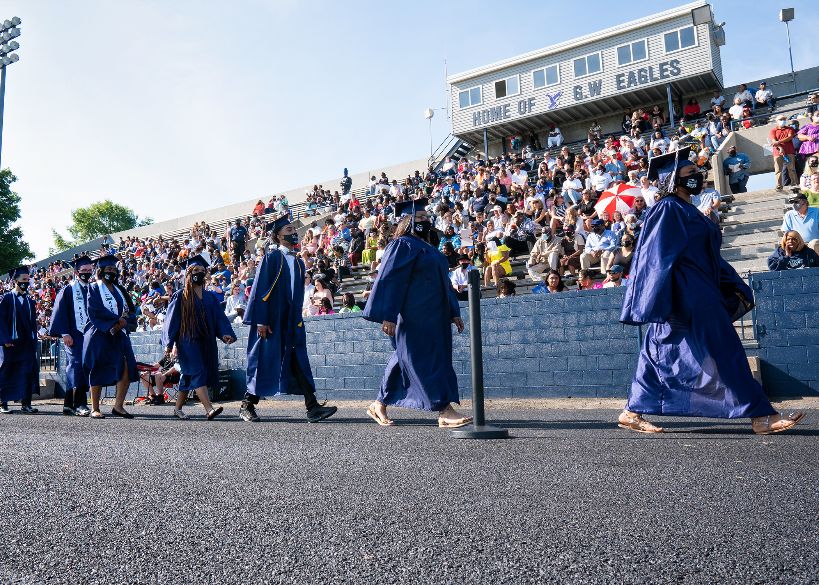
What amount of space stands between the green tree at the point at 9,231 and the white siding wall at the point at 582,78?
32.6 metres

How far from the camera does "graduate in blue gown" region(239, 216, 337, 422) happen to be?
8008 mm

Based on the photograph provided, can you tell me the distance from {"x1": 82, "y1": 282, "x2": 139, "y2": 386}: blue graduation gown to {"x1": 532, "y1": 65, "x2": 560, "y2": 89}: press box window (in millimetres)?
27113

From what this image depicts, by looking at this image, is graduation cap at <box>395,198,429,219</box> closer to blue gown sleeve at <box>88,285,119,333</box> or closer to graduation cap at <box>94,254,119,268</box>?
blue gown sleeve at <box>88,285,119,333</box>

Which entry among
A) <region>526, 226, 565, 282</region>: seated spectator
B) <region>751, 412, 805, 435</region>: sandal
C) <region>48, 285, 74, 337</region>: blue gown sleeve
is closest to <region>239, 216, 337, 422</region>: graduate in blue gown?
<region>48, 285, 74, 337</region>: blue gown sleeve

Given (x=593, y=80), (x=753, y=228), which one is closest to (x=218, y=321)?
(x=753, y=228)

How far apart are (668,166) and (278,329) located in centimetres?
450

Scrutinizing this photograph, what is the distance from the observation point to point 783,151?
1416 centimetres

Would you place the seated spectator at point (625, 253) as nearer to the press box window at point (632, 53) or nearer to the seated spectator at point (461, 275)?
the seated spectator at point (461, 275)

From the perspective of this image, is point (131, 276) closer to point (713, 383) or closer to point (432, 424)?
point (432, 424)

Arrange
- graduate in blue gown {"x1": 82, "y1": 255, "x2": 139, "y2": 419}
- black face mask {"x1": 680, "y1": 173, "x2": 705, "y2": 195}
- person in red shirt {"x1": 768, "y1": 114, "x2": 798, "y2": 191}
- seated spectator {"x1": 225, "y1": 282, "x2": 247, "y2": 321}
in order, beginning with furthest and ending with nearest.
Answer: seated spectator {"x1": 225, "y1": 282, "x2": 247, "y2": 321}, person in red shirt {"x1": 768, "y1": 114, "x2": 798, "y2": 191}, graduate in blue gown {"x1": 82, "y1": 255, "x2": 139, "y2": 419}, black face mask {"x1": 680, "y1": 173, "x2": 705, "y2": 195}

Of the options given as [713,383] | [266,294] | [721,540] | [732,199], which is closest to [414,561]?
[721,540]

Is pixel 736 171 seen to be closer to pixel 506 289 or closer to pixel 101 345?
pixel 506 289

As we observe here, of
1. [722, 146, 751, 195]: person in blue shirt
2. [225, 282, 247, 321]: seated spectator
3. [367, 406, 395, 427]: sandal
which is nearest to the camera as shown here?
[367, 406, 395, 427]: sandal

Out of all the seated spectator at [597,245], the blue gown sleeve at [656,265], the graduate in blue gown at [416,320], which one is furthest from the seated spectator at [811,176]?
the graduate in blue gown at [416,320]
